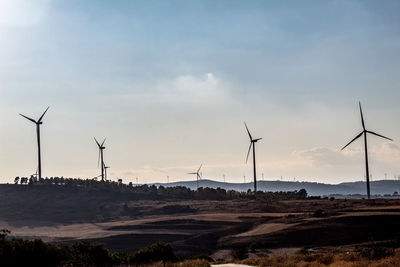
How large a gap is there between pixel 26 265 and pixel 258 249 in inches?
2113

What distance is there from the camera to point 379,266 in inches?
1346

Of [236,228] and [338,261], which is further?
[236,228]

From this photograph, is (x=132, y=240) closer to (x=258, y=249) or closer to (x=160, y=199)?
(x=258, y=249)

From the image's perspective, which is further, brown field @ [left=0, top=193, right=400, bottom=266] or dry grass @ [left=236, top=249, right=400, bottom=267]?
brown field @ [left=0, top=193, right=400, bottom=266]

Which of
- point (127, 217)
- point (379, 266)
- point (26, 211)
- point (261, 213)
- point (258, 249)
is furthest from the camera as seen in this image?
→ point (26, 211)

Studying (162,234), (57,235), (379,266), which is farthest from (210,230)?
(379,266)

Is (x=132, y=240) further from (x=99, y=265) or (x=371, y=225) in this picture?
(x=99, y=265)

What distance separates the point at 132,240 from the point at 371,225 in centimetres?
4422

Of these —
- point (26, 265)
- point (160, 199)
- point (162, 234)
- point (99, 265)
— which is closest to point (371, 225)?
point (162, 234)

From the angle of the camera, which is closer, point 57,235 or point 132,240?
point 132,240

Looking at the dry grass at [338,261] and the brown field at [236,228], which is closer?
the dry grass at [338,261]

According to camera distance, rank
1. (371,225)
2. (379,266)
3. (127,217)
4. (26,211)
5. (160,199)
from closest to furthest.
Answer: (379,266) → (371,225) → (127,217) → (26,211) → (160,199)

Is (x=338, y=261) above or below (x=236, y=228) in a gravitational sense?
above

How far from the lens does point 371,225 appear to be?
9612 cm
